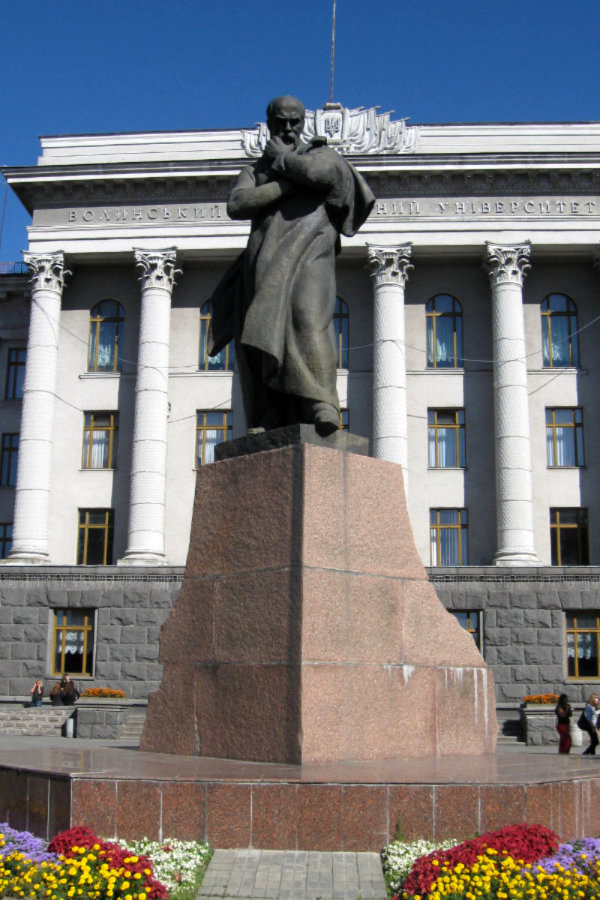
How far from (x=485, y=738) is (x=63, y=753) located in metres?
3.41

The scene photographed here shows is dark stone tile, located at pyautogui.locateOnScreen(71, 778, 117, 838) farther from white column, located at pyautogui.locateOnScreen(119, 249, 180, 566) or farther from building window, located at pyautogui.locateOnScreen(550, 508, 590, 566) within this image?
building window, located at pyautogui.locateOnScreen(550, 508, 590, 566)

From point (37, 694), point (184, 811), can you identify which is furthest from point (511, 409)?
point (184, 811)

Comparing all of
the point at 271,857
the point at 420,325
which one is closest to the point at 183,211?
the point at 420,325

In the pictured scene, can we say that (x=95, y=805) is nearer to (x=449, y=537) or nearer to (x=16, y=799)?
(x=16, y=799)

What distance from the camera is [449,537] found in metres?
37.5

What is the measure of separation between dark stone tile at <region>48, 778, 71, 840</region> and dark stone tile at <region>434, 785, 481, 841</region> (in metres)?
2.23

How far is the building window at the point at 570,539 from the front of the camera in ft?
122

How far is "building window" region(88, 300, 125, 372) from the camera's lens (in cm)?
4038

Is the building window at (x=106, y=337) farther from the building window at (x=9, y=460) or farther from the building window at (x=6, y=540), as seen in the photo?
the building window at (x=6, y=540)

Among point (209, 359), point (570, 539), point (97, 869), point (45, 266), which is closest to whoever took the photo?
point (97, 869)

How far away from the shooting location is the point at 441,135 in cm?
3994

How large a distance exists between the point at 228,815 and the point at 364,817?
807 mm

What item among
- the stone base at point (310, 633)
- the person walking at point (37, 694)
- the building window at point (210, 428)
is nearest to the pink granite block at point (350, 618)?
the stone base at point (310, 633)

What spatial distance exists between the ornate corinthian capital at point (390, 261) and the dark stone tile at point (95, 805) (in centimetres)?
3317
